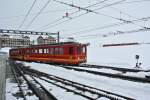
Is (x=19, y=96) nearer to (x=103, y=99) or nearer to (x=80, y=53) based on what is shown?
(x=103, y=99)

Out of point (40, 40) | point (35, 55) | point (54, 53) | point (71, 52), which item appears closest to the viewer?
point (71, 52)

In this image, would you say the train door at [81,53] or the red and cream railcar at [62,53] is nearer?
the red and cream railcar at [62,53]

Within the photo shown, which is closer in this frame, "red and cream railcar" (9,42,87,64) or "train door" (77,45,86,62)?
"red and cream railcar" (9,42,87,64)

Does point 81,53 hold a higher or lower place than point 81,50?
lower

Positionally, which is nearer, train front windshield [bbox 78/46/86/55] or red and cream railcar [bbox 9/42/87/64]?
red and cream railcar [bbox 9/42/87/64]

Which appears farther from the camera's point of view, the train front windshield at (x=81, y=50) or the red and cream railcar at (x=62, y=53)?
the train front windshield at (x=81, y=50)

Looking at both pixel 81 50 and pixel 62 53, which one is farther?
pixel 62 53

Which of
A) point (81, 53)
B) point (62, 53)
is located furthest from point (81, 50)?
point (62, 53)

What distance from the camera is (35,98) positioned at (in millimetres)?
10812

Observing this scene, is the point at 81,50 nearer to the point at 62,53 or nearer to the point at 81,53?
the point at 81,53

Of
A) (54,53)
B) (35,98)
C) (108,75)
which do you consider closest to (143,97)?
(35,98)

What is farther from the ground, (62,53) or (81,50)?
(81,50)

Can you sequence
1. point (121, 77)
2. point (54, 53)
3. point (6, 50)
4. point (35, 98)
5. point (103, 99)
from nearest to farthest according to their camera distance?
point (103, 99), point (35, 98), point (121, 77), point (54, 53), point (6, 50)

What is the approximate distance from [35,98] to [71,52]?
52.0ft
